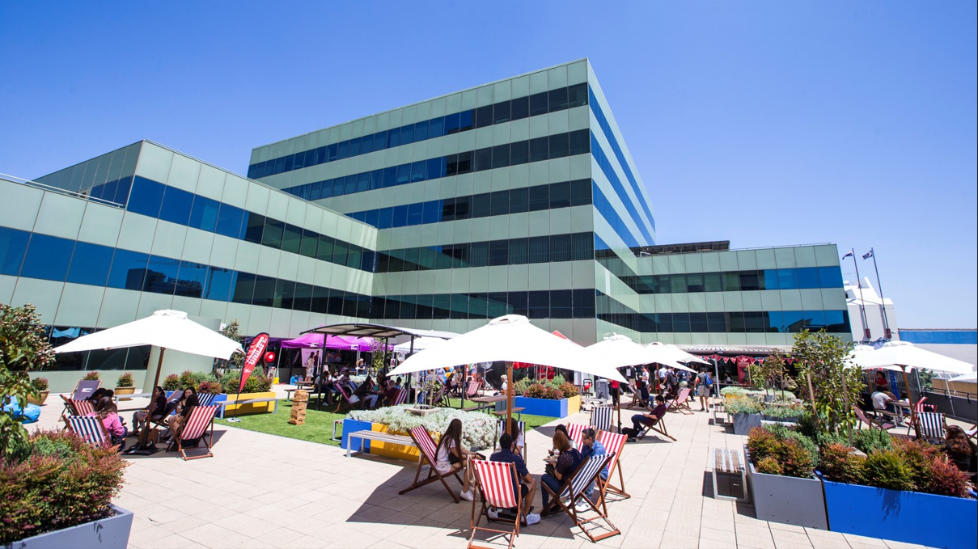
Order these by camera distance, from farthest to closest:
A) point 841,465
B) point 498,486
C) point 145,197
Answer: point 145,197 < point 841,465 < point 498,486

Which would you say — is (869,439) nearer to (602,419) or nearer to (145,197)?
(602,419)

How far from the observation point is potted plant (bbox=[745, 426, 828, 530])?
18.7 feet

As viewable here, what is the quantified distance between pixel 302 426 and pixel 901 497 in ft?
42.3

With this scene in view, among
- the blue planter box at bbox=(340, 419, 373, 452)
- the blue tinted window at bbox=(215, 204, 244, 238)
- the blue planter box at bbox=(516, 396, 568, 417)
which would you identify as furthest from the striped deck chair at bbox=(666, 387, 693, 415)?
the blue tinted window at bbox=(215, 204, 244, 238)

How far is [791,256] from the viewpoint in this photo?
31625 millimetres

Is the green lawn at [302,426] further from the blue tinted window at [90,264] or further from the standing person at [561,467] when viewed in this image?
the blue tinted window at [90,264]

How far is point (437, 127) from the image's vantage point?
32.5 m

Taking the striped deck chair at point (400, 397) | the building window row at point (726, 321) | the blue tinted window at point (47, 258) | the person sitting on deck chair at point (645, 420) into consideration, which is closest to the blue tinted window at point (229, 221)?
the blue tinted window at point (47, 258)

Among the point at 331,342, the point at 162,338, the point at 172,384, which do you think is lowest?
the point at 172,384

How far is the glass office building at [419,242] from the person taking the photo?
19.3 metres

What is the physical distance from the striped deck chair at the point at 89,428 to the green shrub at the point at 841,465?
38.6ft

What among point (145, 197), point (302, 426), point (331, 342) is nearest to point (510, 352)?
point (302, 426)

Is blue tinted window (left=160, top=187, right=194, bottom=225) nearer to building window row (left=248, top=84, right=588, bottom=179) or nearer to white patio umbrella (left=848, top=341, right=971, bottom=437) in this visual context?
building window row (left=248, top=84, right=588, bottom=179)

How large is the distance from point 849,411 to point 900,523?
2350 millimetres
